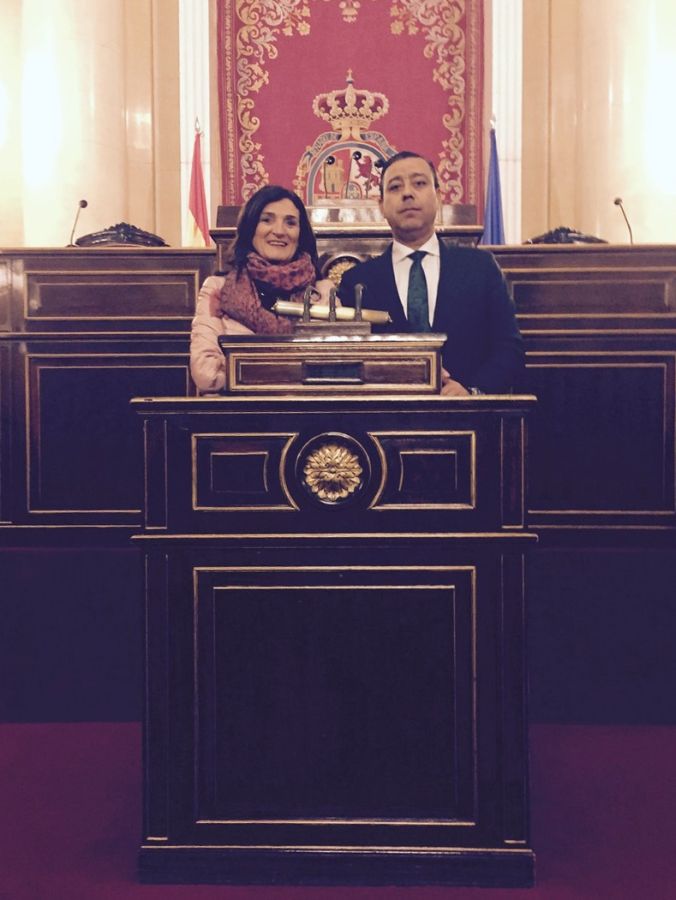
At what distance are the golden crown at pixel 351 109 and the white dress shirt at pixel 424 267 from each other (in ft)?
13.8

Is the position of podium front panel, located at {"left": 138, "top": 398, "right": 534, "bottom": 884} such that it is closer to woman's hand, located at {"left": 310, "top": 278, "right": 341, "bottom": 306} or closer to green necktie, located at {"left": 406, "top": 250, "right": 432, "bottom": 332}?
green necktie, located at {"left": 406, "top": 250, "right": 432, "bottom": 332}

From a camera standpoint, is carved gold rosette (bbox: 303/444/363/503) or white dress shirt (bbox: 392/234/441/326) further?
white dress shirt (bbox: 392/234/441/326)

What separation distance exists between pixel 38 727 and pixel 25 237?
3.64m

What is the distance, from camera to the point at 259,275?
7.30 ft

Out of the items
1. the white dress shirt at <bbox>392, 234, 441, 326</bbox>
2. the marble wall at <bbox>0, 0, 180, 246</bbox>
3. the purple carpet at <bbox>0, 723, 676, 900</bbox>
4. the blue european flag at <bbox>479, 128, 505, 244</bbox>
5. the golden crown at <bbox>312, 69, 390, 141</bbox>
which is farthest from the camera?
the golden crown at <bbox>312, 69, 390, 141</bbox>

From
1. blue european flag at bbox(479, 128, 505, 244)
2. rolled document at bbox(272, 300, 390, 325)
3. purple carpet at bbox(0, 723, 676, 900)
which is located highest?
blue european flag at bbox(479, 128, 505, 244)

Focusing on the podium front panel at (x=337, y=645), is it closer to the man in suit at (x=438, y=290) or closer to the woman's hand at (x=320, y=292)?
the man in suit at (x=438, y=290)

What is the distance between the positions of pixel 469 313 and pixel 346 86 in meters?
4.47

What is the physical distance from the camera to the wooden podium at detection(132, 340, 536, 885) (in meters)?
1.71

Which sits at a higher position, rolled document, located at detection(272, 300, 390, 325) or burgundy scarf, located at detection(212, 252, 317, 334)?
burgundy scarf, located at detection(212, 252, 317, 334)

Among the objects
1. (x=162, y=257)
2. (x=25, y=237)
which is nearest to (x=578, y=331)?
(x=162, y=257)

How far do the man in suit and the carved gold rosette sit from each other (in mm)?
571

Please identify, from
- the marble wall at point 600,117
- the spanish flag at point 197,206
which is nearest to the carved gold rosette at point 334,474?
the marble wall at point 600,117

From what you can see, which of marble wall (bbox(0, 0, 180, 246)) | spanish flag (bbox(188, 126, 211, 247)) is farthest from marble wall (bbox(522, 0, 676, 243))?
marble wall (bbox(0, 0, 180, 246))
